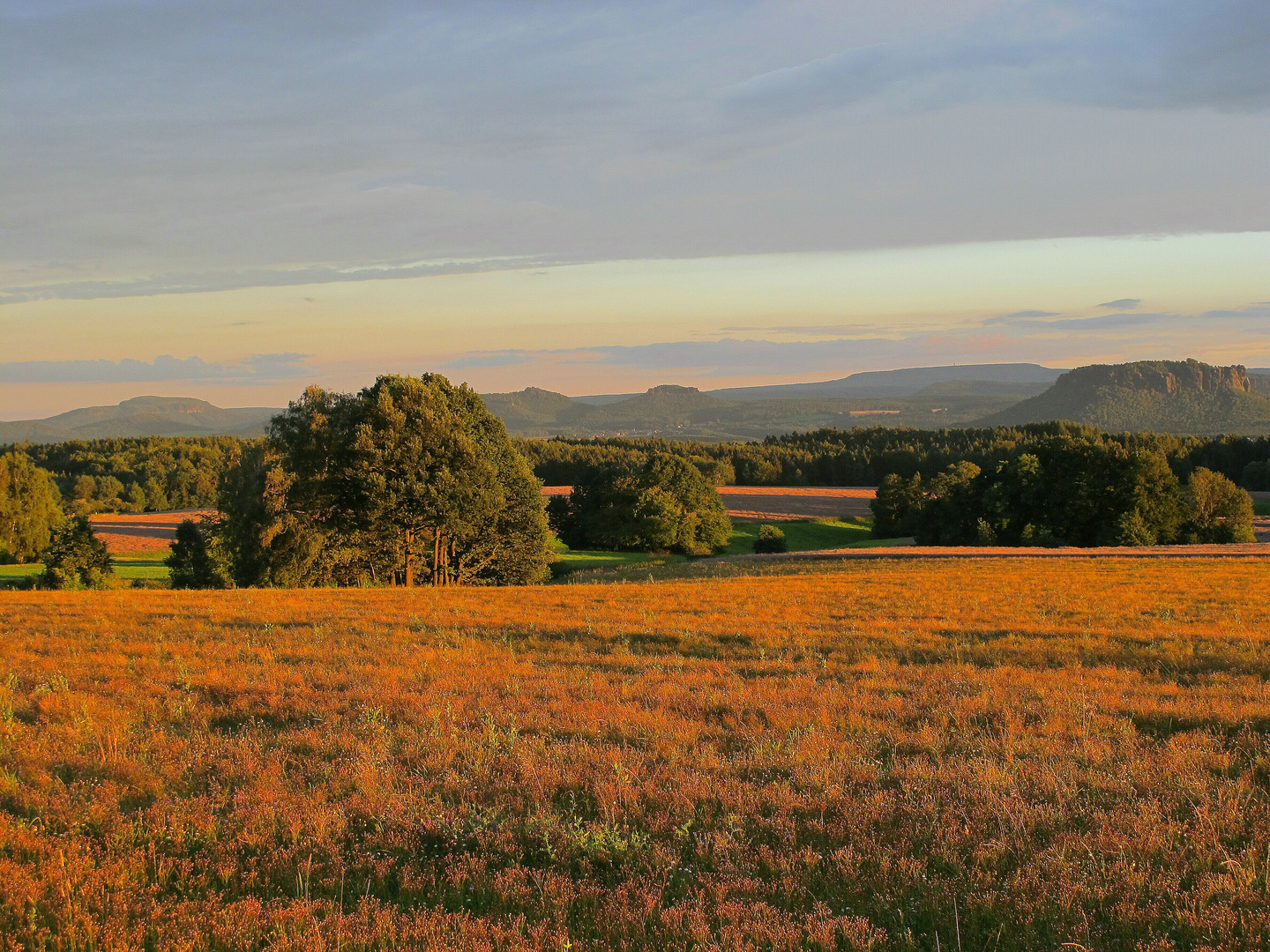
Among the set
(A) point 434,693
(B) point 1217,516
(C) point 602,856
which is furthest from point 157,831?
(B) point 1217,516

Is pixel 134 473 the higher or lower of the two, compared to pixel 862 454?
higher

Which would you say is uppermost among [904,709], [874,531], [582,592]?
[904,709]

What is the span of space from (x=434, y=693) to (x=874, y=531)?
89.3 meters

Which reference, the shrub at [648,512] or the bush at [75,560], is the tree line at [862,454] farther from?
the bush at [75,560]

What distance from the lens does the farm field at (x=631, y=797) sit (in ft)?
14.9

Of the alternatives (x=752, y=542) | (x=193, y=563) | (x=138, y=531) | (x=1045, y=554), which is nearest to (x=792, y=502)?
(x=752, y=542)

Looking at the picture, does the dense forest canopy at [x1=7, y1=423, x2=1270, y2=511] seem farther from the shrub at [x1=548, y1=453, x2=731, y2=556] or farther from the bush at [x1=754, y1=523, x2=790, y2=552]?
the bush at [x1=754, y1=523, x2=790, y2=552]

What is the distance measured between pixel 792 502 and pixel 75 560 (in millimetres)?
92898

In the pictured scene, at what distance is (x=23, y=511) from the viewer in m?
76.2

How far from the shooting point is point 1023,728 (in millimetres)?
8203

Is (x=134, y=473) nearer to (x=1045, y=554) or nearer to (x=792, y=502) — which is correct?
(x=792, y=502)

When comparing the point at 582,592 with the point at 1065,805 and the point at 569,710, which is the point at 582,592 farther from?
the point at 1065,805

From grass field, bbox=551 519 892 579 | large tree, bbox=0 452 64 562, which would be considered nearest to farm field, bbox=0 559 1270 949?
grass field, bbox=551 519 892 579

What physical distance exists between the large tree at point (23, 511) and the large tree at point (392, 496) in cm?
4837
